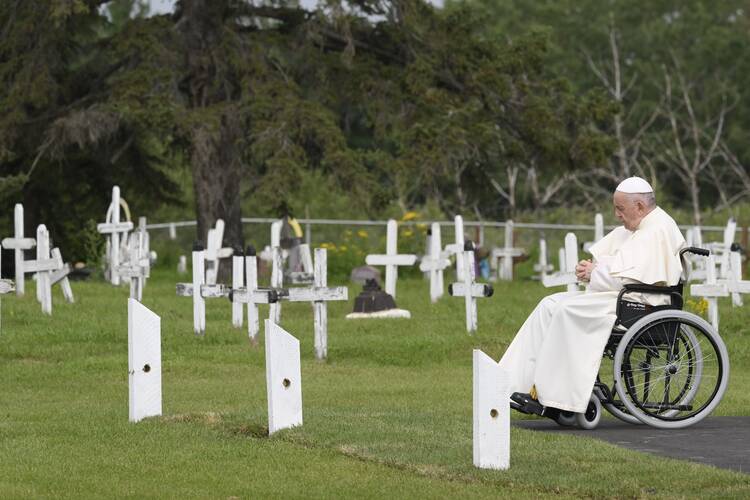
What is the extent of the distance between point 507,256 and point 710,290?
12.7 metres

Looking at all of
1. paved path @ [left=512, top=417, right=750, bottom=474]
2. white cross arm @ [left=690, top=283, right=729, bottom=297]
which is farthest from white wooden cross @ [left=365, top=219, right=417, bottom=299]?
paved path @ [left=512, top=417, right=750, bottom=474]

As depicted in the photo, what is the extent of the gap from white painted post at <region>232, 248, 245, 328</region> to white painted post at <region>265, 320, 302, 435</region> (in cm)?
718

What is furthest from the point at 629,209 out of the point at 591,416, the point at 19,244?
the point at 19,244

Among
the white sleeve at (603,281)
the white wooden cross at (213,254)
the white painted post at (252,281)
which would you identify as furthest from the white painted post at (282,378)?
the white wooden cross at (213,254)

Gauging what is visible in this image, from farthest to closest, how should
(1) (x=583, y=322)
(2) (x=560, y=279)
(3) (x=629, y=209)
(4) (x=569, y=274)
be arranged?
1. (2) (x=560, y=279)
2. (4) (x=569, y=274)
3. (3) (x=629, y=209)
4. (1) (x=583, y=322)

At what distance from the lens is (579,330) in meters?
10.8

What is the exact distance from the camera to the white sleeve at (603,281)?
11.2 m

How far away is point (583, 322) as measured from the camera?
35.6ft

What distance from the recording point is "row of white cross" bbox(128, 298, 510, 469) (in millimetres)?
8820

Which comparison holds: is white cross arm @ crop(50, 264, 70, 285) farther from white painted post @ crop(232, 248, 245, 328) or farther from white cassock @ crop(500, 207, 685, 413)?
white cassock @ crop(500, 207, 685, 413)

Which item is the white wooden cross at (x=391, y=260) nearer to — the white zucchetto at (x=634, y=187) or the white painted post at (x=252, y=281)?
the white painted post at (x=252, y=281)

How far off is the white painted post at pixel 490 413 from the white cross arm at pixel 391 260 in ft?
45.1

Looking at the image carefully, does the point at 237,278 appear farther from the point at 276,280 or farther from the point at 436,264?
the point at 436,264

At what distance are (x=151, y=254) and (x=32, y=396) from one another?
12166 mm
